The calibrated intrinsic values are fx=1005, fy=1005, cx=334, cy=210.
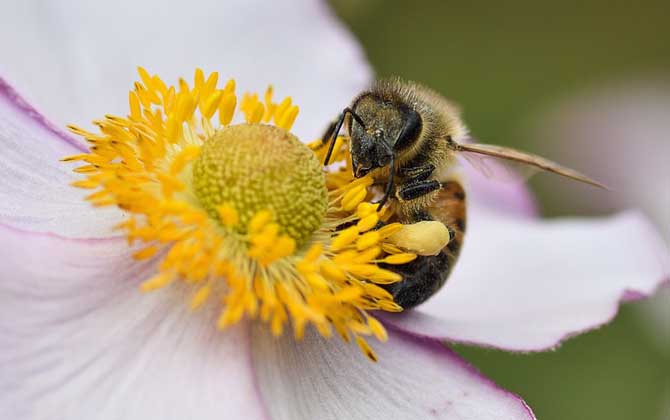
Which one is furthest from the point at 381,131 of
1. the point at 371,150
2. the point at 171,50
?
the point at 171,50

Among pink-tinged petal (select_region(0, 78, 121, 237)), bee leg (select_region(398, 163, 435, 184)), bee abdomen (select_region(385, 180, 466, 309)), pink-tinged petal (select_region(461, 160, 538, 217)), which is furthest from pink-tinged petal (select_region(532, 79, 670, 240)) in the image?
pink-tinged petal (select_region(0, 78, 121, 237))

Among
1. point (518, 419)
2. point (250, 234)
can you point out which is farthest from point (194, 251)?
point (518, 419)

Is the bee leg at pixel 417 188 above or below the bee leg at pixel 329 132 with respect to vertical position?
below

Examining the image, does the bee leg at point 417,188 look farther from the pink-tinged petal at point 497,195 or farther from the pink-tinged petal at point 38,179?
the pink-tinged petal at point 497,195


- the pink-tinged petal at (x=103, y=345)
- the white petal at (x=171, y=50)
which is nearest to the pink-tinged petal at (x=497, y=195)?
the white petal at (x=171, y=50)

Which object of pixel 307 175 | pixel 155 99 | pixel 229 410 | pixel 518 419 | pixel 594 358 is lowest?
pixel 594 358

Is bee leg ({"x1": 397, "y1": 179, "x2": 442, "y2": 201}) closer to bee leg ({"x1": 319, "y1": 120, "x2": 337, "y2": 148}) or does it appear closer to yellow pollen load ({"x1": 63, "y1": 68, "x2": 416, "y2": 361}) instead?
yellow pollen load ({"x1": 63, "y1": 68, "x2": 416, "y2": 361})

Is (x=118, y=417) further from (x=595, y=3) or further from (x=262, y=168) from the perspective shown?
(x=595, y=3)

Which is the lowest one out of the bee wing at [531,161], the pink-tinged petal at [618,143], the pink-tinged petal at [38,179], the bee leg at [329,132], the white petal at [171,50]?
the pink-tinged petal at [618,143]
